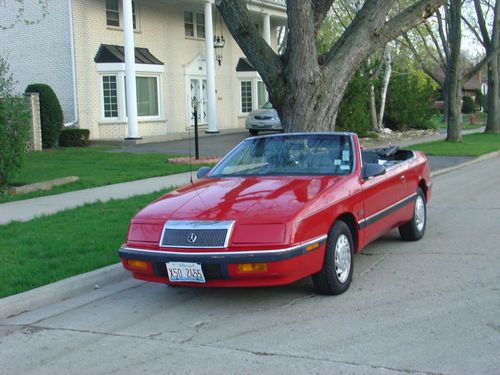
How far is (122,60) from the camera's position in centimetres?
2536

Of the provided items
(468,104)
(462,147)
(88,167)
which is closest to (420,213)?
(88,167)

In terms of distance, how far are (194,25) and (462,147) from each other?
554 inches

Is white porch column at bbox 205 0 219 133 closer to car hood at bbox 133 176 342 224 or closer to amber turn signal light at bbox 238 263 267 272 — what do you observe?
car hood at bbox 133 176 342 224

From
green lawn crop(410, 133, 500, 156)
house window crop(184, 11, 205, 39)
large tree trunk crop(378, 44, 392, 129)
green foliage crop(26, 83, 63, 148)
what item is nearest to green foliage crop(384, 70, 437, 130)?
large tree trunk crop(378, 44, 392, 129)

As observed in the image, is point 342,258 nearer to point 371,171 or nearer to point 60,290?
point 371,171

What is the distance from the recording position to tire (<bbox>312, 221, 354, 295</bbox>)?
19.3 ft

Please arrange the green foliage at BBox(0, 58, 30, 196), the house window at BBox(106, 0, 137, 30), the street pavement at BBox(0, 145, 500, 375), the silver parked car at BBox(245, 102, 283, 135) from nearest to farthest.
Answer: the street pavement at BBox(0, 145, 500, 375)
the green foliage at BBox(0, 58, 30, 196)
the house window at BBox(106, 0, 137, 30)
the silver parked car at BBox(245, 102, 283, 135)

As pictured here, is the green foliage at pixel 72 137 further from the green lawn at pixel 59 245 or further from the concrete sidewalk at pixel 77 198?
the green lawn at pixel 59 245

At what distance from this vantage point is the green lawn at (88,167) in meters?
14.1

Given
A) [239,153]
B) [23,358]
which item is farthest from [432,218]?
[23,358]

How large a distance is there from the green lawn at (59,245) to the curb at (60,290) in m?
0.17

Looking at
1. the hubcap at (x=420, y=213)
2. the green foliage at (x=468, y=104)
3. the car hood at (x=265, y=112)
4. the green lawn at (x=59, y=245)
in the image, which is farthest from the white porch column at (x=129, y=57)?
the green foliage at (x=468, y=104)

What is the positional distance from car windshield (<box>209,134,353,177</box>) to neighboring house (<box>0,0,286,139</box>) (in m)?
17.3

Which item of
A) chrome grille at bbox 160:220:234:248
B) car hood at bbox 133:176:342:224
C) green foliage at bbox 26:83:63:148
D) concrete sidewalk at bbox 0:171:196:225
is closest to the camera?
chrome grille at bbox 160:220:234:248
